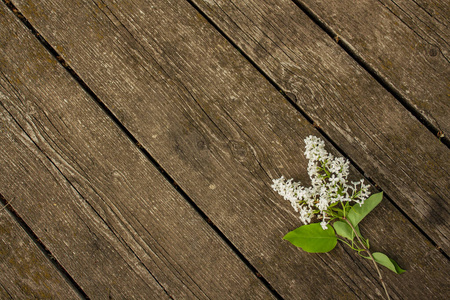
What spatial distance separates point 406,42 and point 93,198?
1770 millimetres

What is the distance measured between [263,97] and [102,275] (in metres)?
1.22

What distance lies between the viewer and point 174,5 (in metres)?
1.53

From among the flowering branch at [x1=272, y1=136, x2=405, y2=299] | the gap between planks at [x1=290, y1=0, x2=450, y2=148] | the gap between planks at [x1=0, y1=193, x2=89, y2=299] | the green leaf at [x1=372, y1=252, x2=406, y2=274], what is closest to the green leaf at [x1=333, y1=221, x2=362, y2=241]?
the flowering branch at [x1=272, y1=136, x2=405, y2=299]

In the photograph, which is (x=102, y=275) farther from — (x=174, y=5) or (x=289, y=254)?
(x=174, y=5)

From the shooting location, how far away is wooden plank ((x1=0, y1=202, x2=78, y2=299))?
1512 mm

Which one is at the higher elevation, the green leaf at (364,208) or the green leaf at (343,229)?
the green leaf at (364,208)

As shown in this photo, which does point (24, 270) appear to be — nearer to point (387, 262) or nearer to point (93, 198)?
point (93, 198)

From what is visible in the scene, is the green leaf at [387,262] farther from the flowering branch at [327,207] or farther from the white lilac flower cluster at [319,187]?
the white lilac flower cluster at [319,187]

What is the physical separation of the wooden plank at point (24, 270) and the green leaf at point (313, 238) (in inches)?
45.3

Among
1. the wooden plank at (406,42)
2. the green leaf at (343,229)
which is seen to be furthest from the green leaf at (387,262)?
the wooden plank at (406,42)

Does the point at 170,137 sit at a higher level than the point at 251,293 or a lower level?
higher

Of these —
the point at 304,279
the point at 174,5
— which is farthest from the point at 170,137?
the point at 304,279

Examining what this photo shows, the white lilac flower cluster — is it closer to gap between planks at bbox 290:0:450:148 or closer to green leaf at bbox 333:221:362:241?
green leaf at bbox 333:221:362:241

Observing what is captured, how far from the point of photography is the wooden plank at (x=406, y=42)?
1.46m
